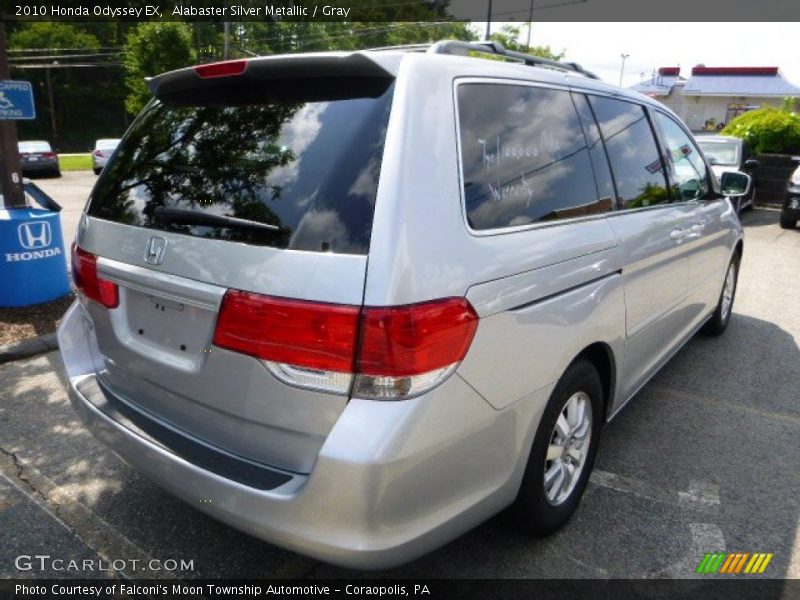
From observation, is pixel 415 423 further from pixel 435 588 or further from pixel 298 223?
pixel 435 588

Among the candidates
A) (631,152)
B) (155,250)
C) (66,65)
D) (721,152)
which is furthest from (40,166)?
(66,65)

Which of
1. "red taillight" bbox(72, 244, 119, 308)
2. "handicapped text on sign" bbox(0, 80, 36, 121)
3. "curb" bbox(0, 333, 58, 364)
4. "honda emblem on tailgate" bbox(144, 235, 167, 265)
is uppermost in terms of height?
"handicapped text on sign" bbox(0, 80, 36, 121)

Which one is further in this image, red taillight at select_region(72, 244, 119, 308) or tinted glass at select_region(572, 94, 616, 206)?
tinted glass at select_region(572, 94, 616, 206)

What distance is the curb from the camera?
4449 millimetres

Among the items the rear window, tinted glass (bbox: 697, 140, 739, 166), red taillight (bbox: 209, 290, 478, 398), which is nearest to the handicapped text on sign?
the rear window

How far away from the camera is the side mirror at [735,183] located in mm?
4641

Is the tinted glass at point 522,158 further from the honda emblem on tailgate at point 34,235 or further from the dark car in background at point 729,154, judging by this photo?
the dark car in background at point 729,154

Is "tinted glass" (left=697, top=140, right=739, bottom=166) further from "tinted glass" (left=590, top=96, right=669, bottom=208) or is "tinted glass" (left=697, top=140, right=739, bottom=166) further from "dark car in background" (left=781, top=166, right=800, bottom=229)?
"tinted glass" (left=590, top=96, right=669, bottom=208)

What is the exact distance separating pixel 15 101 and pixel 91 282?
4055 mm

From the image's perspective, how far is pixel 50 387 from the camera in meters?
4.03

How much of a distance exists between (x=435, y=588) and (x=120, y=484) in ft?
5.32

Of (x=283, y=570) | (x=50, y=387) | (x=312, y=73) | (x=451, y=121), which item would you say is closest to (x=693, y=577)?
(x=283, y=570)

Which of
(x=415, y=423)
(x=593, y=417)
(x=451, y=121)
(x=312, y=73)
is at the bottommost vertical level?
(x=593, y=417)

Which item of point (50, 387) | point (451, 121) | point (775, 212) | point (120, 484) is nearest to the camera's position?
point (451, 121)
